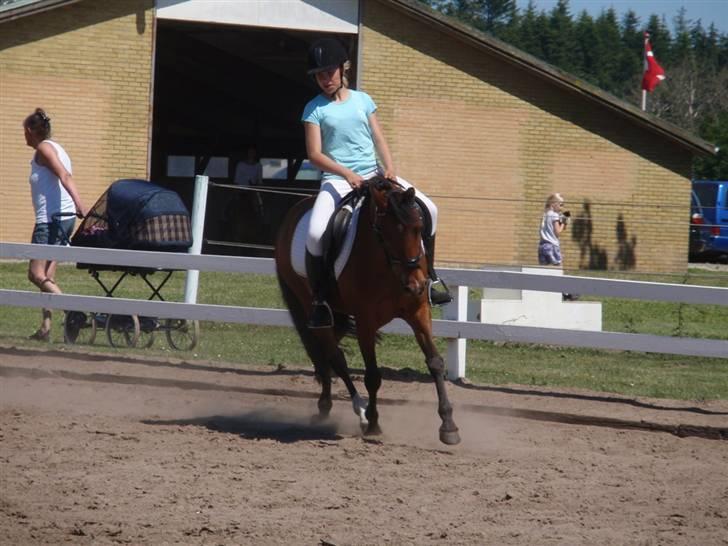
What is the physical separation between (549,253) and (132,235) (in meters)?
8.20

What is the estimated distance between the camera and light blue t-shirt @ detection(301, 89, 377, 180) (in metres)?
8.91

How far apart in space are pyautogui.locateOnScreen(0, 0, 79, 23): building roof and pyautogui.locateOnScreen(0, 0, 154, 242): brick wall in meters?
0.29

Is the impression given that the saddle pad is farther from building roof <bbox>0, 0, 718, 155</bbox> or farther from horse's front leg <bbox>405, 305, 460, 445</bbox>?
building roof <bbox>0, 0, 718, 155</bbox>

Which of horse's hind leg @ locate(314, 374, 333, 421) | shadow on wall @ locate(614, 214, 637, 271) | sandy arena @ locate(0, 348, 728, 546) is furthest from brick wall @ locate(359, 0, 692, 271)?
horse's hind leg @ locate(314, 374, 333, 421)

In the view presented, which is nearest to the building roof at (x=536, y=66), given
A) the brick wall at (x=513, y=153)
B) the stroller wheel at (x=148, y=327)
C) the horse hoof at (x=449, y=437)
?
the brick wall at (x=513, y=153)

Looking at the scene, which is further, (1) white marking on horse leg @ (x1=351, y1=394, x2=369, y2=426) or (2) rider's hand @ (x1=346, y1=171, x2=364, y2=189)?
(1) white marking on horse leg @ (x1=351, y1=394, x2=369, y2=426)

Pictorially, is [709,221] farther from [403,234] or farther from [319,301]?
[403,234]

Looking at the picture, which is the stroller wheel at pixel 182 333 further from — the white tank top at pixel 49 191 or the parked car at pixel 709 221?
the parked car at pixel 709 221

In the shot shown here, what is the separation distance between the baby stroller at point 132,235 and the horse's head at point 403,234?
4.91 m

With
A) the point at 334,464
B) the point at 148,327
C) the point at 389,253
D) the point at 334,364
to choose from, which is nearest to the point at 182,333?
the point at 148,327

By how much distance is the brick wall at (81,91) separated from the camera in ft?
75.8

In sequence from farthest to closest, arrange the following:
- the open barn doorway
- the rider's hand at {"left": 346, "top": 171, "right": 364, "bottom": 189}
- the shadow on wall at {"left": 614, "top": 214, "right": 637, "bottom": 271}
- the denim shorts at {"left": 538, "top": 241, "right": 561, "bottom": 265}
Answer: the open barn doorway → the shadow on wall at {"left": 614, "top": 214, "right": 637, "bottom": 271} → the denim shorts at {"left": 538, "top": 241, "right": 561, "bottom": 265} → the rider's hand at {"left": 346, "top": 171, "right": 364, "bottom": 189}

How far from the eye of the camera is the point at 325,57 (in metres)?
8.92

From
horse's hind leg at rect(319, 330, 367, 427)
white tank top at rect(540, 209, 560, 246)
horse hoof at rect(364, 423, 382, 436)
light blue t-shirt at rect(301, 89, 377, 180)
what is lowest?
horse hoof at rect(364, 423, 382, 436)
